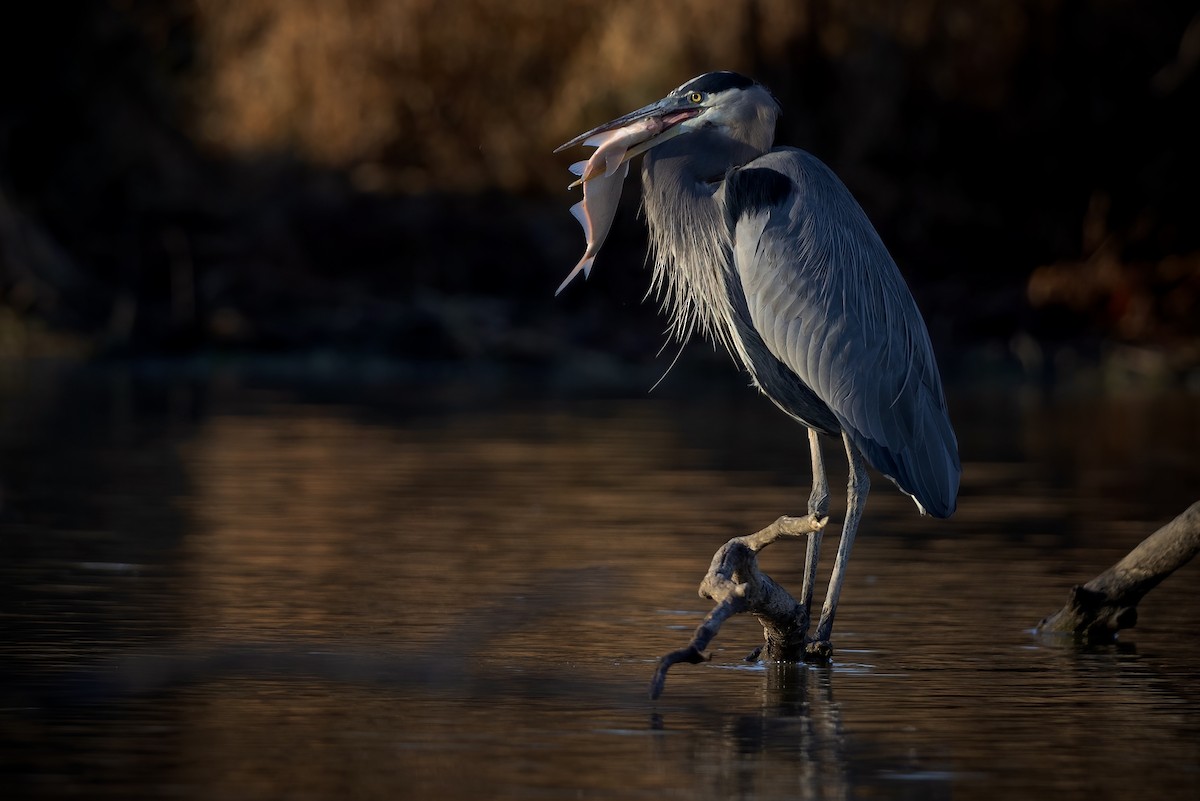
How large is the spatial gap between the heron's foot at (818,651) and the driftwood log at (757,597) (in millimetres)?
25

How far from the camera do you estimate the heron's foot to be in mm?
7555

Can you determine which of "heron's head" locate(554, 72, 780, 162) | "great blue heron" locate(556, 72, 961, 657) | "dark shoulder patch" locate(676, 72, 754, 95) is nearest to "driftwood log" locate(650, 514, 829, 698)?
"great blue heron" locate(556, 72, 961, 657)

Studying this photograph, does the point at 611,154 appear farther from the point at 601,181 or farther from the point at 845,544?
the point at 845,544

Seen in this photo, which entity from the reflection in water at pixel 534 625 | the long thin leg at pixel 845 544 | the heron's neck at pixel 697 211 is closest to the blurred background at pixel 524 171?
the reflection in water at pixel 534 625

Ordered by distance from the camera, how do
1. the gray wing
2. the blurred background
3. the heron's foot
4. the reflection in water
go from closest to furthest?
the reflection in water → the heron's foot → the gray wing → the blurred background

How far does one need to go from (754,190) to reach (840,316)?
1.78 feet

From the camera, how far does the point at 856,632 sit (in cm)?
820

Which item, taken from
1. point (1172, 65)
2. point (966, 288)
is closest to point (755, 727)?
point (966, 288)

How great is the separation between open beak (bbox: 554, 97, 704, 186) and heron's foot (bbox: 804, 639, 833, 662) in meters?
1.87

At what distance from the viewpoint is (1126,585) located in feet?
25.7

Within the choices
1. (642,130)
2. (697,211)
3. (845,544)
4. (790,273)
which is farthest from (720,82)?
(845,544)

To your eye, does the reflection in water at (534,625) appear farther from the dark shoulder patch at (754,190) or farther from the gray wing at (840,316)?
the dark shoulder patch at (754,190)

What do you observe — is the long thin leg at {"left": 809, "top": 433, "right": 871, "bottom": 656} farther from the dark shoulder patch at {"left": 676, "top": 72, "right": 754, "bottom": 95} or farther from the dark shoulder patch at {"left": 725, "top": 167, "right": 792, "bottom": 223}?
the dark shoulder patch at {"left": 676, "top": 72, "right": 754, "bottom": 95}

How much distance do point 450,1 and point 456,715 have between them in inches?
795
